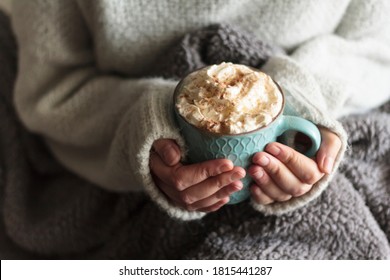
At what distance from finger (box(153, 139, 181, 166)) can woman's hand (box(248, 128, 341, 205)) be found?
84 mm

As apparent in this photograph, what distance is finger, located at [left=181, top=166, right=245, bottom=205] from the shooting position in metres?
0.57

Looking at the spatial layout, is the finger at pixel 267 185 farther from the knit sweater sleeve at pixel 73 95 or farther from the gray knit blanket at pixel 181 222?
the knit sweater sleeve at pixel 73 95

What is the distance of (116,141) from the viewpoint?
73 centimetres

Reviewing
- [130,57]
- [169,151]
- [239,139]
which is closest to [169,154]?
[169,151]

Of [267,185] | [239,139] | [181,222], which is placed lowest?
[181,222]

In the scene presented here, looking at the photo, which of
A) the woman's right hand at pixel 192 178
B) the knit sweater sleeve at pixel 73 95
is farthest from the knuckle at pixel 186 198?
the knit sweater sleeve at pixel 73 95

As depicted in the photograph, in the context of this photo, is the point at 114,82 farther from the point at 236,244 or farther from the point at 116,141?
the point at 236,244

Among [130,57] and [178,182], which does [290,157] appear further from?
[130,57]

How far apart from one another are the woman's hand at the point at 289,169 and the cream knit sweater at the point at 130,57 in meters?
0.10

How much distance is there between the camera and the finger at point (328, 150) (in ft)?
2.00

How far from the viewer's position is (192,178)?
1.95 feet

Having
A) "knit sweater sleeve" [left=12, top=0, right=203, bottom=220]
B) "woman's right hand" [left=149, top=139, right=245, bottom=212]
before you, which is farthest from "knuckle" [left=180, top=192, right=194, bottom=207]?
"knit sweater sleeve" [left=12, top=0, right=203, bottom=220]

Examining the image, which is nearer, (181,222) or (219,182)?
(219,182)

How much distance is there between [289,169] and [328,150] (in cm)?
5
